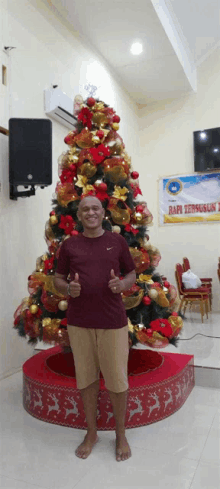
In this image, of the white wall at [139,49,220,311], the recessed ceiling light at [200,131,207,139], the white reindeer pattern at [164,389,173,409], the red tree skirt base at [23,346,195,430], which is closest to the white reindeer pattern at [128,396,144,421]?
the red tree skirt base at [23,346,195,430]

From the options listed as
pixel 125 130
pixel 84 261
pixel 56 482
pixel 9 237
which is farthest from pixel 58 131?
pixel 56 482

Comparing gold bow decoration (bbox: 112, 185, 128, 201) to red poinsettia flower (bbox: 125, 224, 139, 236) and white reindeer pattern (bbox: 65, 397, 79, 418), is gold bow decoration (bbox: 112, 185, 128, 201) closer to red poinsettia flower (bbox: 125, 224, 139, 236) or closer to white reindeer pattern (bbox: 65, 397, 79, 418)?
red poinsettia flower (bbox: 125, 224, 139, 236)

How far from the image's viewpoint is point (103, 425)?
6.82ft

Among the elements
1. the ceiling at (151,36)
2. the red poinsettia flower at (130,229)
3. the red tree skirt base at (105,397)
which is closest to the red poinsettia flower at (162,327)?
the red tree skirt base at (105,397)

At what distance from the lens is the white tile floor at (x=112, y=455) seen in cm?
160

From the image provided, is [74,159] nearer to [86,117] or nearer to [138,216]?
[86,117]

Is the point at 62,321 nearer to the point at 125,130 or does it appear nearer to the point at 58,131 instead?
the point at 58,131

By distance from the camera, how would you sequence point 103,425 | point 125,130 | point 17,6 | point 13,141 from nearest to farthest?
1. point 103,425
2. point 13,141
3. point 17,6
4. point 125,130

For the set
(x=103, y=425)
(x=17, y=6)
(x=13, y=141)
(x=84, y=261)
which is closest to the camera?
(x=84, y=261)

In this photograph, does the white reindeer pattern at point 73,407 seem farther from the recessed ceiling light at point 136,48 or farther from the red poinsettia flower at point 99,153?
the recessed ceiling light at point 136,48

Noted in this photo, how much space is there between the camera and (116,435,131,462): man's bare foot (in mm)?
1767

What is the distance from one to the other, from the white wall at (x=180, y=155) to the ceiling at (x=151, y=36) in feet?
0.74

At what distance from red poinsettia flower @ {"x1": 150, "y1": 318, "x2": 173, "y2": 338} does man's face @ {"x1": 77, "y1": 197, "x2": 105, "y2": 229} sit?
3.09ft

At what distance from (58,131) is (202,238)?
3.24 m
